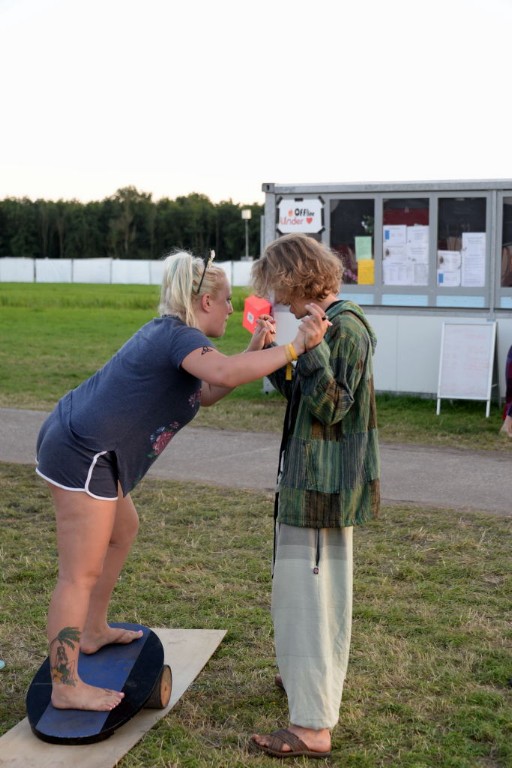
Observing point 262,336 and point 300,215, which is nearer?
point 262,336

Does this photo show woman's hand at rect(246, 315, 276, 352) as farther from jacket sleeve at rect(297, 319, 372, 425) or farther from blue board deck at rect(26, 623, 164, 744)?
blue board deck at rect(26, 623, 164, 744)

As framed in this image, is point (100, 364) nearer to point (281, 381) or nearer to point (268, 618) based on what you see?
point (268, 618)

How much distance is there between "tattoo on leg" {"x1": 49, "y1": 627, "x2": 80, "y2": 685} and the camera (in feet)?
11.4

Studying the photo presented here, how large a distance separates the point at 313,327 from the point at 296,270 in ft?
0.78

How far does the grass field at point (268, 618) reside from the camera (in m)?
3.59

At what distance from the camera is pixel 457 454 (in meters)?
8.97

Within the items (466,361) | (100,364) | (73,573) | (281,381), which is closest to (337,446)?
(281,381)

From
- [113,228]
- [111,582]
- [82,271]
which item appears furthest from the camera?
[113,228]

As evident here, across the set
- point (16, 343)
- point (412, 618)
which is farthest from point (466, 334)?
point (16, 343)

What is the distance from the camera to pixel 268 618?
483cm

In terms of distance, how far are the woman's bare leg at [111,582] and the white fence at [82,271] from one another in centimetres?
6739

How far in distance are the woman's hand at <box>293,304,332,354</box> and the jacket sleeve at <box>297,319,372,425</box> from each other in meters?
0.04

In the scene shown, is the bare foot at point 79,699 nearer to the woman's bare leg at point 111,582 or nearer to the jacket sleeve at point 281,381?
the woman's bare leg at point 111,582

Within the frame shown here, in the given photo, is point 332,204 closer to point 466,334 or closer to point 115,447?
point 466,334
